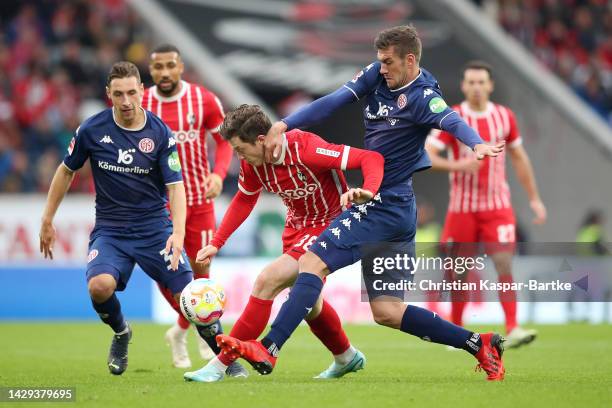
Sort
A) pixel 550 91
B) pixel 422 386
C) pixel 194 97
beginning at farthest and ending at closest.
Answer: pixel 550 91 → pixel 194 97 → pixel 422 386

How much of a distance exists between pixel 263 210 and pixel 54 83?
4.39 m

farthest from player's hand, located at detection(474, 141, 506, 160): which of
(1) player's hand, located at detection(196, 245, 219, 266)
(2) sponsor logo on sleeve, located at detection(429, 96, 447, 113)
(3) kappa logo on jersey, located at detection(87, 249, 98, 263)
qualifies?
(3) kappa logo on jersey, located at detection(87, 249, 98, 263)

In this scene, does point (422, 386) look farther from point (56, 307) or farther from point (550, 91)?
point (550, 91)

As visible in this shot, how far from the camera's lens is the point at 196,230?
32.3ft

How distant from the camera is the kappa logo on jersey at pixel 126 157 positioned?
8086 mm

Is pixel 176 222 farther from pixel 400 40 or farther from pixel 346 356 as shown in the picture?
pixel 400 40

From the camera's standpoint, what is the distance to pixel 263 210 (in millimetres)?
18219

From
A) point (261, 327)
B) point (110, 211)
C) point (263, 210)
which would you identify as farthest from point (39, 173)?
point (261, 327)

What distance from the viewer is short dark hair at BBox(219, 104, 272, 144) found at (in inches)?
282

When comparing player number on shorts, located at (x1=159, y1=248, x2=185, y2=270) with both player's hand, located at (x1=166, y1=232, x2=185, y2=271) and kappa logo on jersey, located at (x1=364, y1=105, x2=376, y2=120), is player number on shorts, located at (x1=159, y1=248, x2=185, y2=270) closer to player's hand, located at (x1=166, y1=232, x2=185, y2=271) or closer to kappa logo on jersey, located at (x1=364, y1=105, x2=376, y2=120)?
player's hand, located at (x1=166, y1=232, x2=185, y2=271)

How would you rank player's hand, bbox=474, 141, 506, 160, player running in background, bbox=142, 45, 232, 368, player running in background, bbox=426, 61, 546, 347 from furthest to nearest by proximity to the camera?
player running in background, bbox=426, 61, 546, 347, player running in background, bbox=142, 45, 232, 368, player's hand, bbox=474, 141, 506, 160

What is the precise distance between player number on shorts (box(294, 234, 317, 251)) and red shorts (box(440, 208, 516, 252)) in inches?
140

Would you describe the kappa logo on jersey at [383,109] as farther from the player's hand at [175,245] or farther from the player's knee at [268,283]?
the player's hand at [175,245]
